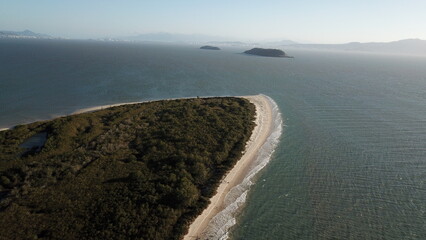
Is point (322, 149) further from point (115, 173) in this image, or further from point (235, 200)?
point (115, 173)

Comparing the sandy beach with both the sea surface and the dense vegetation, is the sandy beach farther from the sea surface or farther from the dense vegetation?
the sea surface

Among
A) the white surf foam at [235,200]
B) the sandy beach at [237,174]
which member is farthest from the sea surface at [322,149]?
the sandy beach at [237,174]

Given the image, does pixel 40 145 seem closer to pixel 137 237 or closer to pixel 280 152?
pixel 137 237

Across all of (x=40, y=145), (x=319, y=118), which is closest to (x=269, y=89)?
(x=319, y=118)

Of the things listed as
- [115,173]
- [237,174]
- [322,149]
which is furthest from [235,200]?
[322,149]

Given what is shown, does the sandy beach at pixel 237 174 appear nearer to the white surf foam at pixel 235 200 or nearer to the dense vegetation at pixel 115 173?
the white surf foam at pixel 235 200
